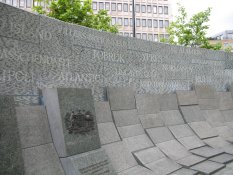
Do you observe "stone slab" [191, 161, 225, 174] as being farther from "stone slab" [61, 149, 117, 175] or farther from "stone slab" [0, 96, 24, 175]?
"stone slab" [0, 96, 24, 175]

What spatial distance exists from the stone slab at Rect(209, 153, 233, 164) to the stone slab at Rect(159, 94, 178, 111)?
7.37 feet

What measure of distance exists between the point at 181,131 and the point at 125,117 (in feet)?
7.32

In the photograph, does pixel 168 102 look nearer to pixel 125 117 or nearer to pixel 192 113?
pixel 192 113

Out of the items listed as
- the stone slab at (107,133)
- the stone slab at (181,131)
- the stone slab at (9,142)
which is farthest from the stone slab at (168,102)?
the stone slab at (9,142)

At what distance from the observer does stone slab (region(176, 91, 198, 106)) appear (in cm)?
907

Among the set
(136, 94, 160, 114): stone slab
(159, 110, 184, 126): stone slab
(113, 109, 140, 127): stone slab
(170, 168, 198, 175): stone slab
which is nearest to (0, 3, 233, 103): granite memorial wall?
(136, 94, 160, 114): stone slab

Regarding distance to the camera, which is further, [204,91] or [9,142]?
[204,91]

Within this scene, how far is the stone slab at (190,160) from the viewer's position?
20.3 feet

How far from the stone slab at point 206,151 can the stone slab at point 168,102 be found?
5.51 feet

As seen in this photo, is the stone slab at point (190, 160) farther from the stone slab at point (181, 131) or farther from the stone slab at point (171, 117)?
the stone slab at point (171, 117)

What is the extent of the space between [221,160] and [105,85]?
147 inches

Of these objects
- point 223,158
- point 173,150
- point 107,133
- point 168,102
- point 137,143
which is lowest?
point 223,158

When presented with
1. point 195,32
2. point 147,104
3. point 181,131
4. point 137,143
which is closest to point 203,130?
point 181,131

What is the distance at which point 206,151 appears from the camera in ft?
23.9
